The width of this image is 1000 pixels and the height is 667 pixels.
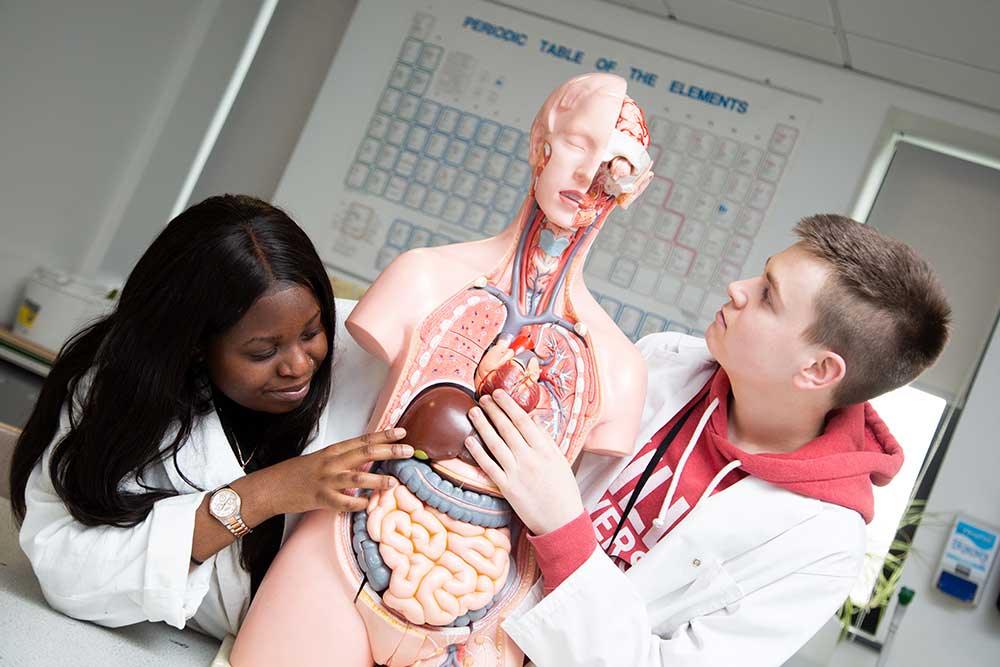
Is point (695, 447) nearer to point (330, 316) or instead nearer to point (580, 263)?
point (580, 263)

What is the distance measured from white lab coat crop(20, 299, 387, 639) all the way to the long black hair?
0.03 meters

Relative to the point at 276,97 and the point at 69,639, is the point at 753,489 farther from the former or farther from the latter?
the point at 276,97

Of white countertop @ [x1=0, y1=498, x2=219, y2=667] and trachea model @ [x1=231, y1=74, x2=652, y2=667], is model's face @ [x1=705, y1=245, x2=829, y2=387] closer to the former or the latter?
trachea model @ [x1=231, y1=74, x2=652, y2=667]

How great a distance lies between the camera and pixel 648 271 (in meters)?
3.72

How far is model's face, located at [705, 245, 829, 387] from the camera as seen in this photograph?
151cm

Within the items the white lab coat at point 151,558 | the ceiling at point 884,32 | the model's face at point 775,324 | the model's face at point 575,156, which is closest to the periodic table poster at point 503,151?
the ceiling at point 884,32

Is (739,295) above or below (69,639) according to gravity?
above

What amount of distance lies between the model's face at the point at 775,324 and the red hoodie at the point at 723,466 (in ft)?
0.39

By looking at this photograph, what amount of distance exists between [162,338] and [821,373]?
101 cm

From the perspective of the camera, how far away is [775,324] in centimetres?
152

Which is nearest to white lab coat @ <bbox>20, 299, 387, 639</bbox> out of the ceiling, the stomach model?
the stomach model

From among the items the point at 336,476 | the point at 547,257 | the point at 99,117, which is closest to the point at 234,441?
the point at 336,476

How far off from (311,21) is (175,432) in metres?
3.30

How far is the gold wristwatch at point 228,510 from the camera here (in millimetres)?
1317
